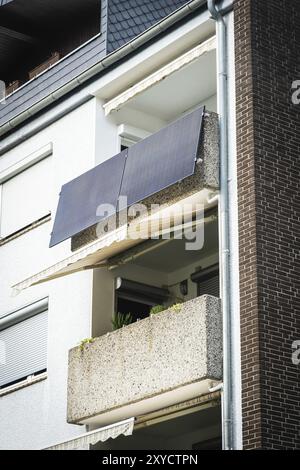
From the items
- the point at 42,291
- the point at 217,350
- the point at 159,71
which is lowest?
the point at 217,350

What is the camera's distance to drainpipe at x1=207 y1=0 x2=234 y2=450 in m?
17.6

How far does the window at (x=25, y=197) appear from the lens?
2369 centimetres

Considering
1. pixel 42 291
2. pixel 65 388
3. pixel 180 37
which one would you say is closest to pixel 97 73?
pixel 180 37

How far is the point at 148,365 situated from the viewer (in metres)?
19.0

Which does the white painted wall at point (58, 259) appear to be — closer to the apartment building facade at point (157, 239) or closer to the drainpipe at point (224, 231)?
the apartment building facade at point (157, 239)

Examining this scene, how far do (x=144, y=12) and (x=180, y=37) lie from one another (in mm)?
4772

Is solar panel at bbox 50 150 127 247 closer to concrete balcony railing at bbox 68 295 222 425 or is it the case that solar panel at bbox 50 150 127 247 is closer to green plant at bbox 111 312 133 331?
green plant at bbox 111 312 133 331

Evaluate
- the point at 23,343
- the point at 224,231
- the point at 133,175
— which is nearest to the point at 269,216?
the point at 224,231

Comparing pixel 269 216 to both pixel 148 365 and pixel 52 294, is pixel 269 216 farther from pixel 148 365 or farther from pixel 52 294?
pixel 52 294

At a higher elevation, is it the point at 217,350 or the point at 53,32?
the point at 53,32

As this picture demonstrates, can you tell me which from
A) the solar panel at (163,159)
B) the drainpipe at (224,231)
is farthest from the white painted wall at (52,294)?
the drainpipe at (224,231)

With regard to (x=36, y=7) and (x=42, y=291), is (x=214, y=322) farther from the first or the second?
(x=36, y=7)

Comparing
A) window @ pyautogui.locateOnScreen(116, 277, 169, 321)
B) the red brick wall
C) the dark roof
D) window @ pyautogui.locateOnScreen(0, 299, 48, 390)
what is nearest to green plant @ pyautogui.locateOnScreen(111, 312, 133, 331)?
window @ pyautogui.locateOnScreen(116, 277, 169, 321)

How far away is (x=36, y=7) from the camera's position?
28.1 meters
